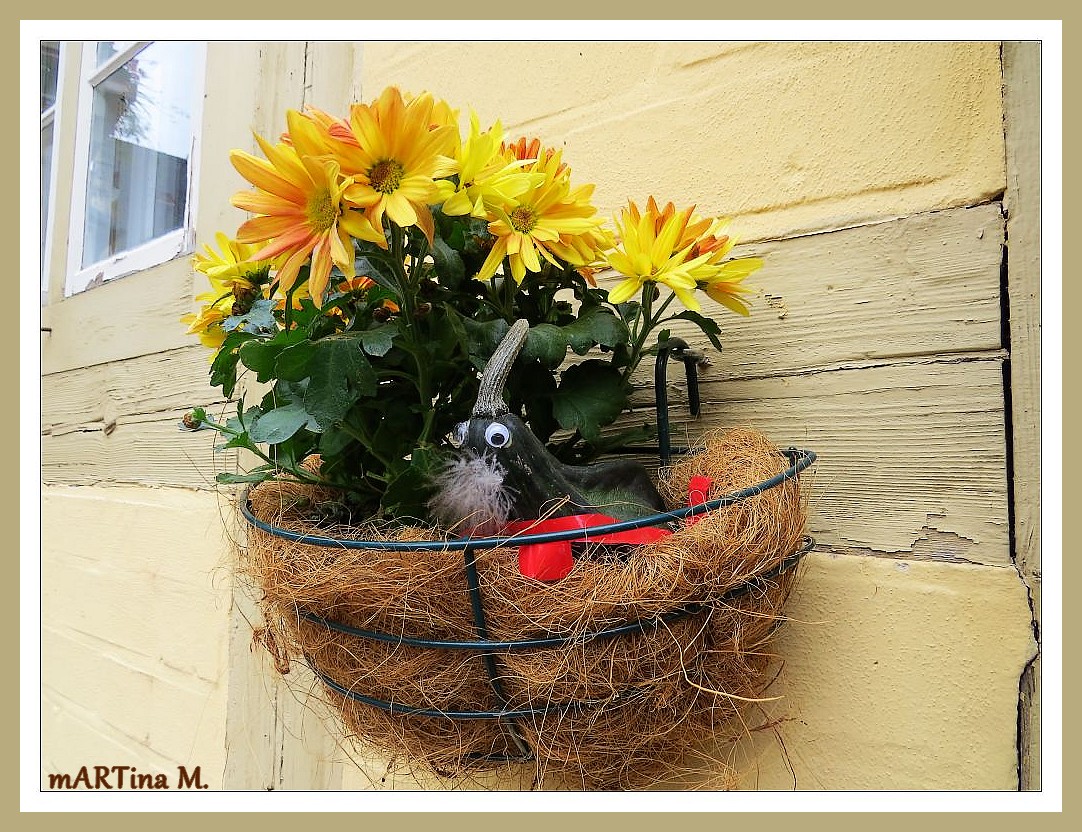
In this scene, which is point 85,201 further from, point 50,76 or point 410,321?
point 410,321

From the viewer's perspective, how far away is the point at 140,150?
1633 mm

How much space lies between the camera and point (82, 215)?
178 cm

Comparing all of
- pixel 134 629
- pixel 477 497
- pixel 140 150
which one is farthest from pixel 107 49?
pixel 477 497

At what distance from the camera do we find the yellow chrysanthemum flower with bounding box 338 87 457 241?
535 mm

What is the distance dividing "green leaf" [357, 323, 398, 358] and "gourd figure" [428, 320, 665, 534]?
3.0 inches

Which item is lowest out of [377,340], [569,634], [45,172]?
[569,634]

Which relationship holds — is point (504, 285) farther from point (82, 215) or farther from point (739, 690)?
point (82, 215)

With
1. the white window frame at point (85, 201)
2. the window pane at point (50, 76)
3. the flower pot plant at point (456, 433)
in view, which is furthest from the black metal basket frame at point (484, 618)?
the window pane at point (50, 76)

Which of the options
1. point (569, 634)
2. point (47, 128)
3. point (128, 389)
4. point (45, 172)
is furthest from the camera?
point (47, 128)

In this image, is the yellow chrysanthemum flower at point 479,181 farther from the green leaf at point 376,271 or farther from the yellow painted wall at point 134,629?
the yellow painted wall at point 134,629

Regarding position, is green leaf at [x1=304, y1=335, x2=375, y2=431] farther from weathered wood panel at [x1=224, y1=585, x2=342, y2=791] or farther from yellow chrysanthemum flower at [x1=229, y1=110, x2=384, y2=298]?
weathered wood panel at [x1=224, y1=585, x2=342, y2=791]

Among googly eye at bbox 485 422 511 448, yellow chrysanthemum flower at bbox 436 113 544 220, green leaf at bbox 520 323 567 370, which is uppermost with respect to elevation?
yellow chrysanthemum flower at bbox 436 113 544 220

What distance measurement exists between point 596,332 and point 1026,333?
1.12 feet

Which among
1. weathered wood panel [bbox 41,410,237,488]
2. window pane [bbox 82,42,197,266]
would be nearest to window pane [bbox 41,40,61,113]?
window pane [bbox 82,42,197,266]
